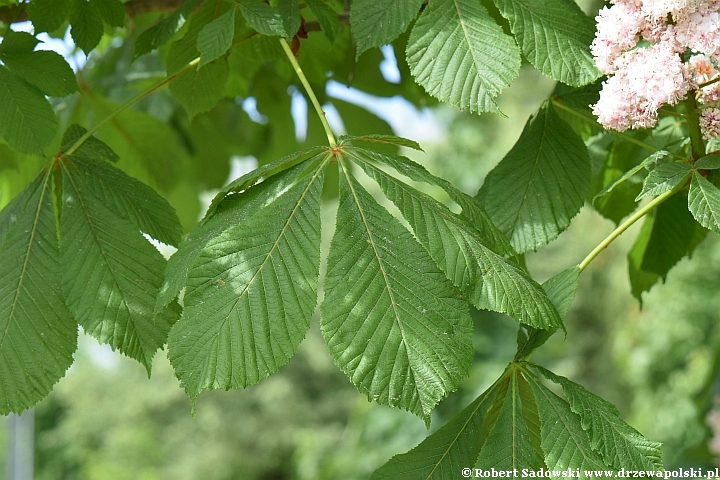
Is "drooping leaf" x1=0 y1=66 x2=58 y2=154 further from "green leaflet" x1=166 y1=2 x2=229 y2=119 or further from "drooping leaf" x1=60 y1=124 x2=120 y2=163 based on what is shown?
"green leaflet" x1=166 y1=2 x2=229 y2=119

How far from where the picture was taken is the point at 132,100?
0.81 metres

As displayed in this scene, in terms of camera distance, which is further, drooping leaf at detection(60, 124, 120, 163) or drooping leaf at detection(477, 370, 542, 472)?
drooping leaf at detection(60, 124, 120, 163)

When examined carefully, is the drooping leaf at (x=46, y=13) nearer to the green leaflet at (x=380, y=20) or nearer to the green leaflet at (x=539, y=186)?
the green leaflet at (x=380, y=20)

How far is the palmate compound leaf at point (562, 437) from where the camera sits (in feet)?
1.99

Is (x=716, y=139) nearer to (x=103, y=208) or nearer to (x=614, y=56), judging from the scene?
(x=614, y=56)

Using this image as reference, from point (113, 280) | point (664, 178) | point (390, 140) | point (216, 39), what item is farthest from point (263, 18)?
point (664, 178)

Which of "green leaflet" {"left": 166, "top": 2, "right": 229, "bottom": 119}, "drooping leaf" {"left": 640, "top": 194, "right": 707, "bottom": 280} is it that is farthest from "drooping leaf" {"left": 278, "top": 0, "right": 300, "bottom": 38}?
"drooping leaf" {"left": 640, "top": 194, "right": 707, "bottom": 280}

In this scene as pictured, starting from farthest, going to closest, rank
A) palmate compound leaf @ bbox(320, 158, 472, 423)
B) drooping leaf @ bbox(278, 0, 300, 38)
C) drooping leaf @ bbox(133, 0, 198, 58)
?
drooping leaf @ bbox(133, 0, 198, 58) → drooping leaf @ bbox(278, 0, 300, 38) → palmate compound leaf @ bbox(320, 158, 472, 423)

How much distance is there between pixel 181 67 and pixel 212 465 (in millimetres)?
10396

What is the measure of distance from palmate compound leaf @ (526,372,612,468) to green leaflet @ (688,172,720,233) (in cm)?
18

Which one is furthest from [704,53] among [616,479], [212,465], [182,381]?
[212,465]

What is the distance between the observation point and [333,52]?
4.00 feet

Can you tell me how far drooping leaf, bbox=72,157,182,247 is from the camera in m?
0.75

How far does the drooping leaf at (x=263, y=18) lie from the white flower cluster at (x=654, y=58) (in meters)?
0.28
